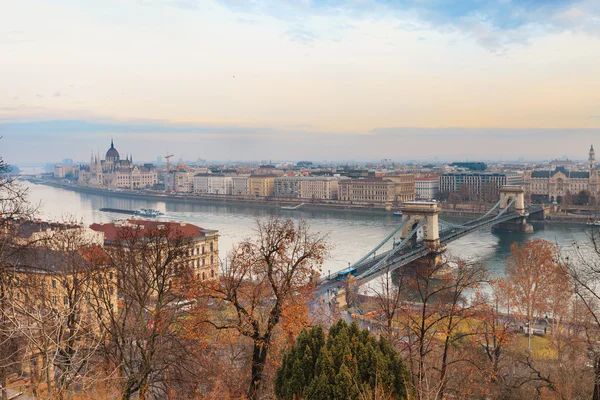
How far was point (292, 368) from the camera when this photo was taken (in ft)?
12.7

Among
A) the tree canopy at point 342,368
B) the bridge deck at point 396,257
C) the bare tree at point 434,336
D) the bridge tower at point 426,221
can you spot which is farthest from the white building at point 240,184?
the tree canopy at point 342,368

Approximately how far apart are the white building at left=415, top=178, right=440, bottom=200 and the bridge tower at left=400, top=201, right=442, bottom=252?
28.3 metres

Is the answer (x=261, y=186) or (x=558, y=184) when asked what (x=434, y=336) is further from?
(x=261, y=186)

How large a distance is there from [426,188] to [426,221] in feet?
98.6

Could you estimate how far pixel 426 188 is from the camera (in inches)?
1939

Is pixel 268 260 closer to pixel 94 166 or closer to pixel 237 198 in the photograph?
pixel 237 198

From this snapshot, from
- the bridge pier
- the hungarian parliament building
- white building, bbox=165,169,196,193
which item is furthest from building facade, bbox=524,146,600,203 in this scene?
the hungarian parliament building

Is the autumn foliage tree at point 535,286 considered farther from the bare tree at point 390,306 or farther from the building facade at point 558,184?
→ the building facade at point 558,184

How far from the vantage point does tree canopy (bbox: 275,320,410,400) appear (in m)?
3.50

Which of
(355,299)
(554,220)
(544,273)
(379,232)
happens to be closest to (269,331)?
(355,299)

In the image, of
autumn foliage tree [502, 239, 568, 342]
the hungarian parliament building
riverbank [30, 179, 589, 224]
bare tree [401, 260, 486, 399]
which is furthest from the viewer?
the hungarian parliament building

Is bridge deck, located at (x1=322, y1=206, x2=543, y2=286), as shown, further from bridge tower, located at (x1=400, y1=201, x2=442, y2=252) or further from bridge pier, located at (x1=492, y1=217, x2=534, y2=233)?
bridge pier, located at (x1=492, y1=217, x2=534, y2=233)

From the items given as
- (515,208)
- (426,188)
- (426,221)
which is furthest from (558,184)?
(426,221)

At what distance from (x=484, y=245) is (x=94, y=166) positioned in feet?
228
